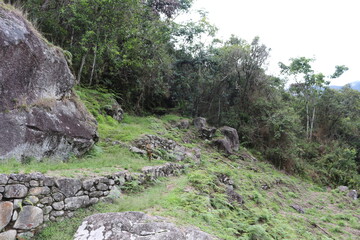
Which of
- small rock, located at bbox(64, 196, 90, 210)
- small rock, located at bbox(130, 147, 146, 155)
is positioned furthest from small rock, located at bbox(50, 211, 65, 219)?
small rock, located at bbox(130, 147, 146, 155)

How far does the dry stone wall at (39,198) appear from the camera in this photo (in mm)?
5145

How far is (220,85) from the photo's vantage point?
25.9 meters

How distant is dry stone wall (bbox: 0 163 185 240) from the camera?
5.14 metres

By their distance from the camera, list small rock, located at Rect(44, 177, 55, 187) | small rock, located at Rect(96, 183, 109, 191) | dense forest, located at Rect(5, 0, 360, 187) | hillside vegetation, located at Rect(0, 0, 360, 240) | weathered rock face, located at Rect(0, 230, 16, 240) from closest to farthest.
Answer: weathered rock face, located at Rect(0, 230, 16, 240)
small rock, located at Rect(44, 177, 55, 187)
small rock, located at Rect(96, 183, 109, 191)
hillside vegetation, located at Rect(0, 0, 360, 240)
dense forest, located at Rect(5, 0, 360, 187)

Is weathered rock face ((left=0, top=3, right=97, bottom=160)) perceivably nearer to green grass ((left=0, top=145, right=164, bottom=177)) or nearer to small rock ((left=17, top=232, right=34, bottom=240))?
green grass ((left=0, top=145, right=164, bottom=177))

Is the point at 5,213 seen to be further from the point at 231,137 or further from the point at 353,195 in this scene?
the point at 353,195

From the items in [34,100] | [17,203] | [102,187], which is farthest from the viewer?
[34,100]

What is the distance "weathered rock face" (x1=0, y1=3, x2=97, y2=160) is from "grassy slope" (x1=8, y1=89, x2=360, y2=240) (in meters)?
0.86

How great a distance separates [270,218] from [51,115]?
8771 millimetres

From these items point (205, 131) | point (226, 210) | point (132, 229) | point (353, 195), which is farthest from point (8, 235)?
point (353, 195)

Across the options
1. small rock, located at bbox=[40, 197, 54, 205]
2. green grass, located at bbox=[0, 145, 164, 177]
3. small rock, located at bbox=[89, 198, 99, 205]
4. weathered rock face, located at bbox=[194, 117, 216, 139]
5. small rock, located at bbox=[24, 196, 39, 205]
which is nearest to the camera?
small rock, located at bbox=[24, 196, 39, 205]

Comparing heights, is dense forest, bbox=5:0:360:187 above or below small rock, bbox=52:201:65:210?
above

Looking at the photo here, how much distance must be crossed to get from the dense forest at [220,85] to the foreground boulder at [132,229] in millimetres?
12827

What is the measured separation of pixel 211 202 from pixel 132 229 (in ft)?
12.4
